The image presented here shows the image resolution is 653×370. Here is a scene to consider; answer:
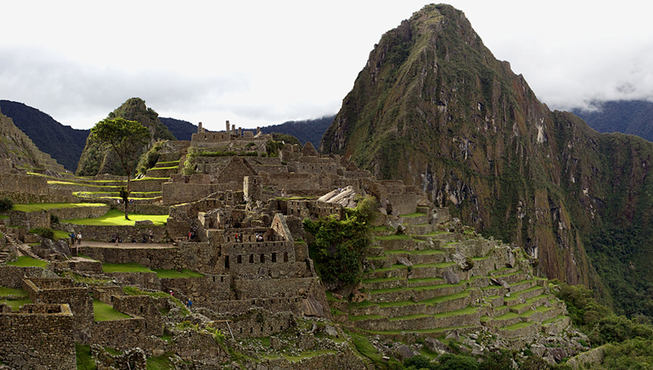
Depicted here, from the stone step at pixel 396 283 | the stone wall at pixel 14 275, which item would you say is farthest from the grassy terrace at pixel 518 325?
the stone wall at pixel 14 275

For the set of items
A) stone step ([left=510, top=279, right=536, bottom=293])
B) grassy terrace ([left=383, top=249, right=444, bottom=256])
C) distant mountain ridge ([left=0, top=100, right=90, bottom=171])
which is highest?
distant mountain ridge ([left=0, top=100, right=90, bottom=171])

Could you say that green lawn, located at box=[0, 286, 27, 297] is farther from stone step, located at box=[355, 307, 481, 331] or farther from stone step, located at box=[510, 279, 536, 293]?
stone step, located at box=[510, 279, 536, 293]

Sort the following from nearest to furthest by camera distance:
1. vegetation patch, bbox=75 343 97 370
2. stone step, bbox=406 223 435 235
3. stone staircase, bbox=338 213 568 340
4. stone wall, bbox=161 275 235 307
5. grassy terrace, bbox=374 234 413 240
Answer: vegetation patch, bbox=75 343 97 370 → stone wall, bbox=161 275 235 307 → stone staircase, bbox=338 213 568 340 → grassy terrace, bbox=374 234 413 240 → stone step, bbox=406 223 435 235

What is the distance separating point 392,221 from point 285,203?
504 inches

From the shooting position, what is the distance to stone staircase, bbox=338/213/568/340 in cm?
3872

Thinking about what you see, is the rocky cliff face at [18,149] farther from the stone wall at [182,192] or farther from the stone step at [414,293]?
the stone step at [414,293]

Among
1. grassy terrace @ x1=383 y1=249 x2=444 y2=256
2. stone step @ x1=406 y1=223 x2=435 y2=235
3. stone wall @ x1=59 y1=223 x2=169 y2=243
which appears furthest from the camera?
stone step @ x1=406 y1=223 x2=435 y2=235

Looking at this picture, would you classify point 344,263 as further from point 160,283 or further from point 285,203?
point 160,283

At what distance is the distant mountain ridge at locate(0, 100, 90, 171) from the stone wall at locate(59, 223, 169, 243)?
77178mm

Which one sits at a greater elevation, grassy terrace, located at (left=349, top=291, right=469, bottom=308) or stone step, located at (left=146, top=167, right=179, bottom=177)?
stone step, located at (left=146, top=167, right=179, bottom=177)

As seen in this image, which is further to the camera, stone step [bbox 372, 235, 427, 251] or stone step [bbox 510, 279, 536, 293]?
stone step [bbox 510, 279, 536, 293]

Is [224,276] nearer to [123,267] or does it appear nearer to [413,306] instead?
[123,267]

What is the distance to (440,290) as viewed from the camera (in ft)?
143

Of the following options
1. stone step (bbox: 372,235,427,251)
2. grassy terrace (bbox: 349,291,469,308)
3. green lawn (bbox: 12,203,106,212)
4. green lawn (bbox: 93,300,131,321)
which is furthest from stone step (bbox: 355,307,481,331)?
green lawn (bbox: 93,300,131,321)
